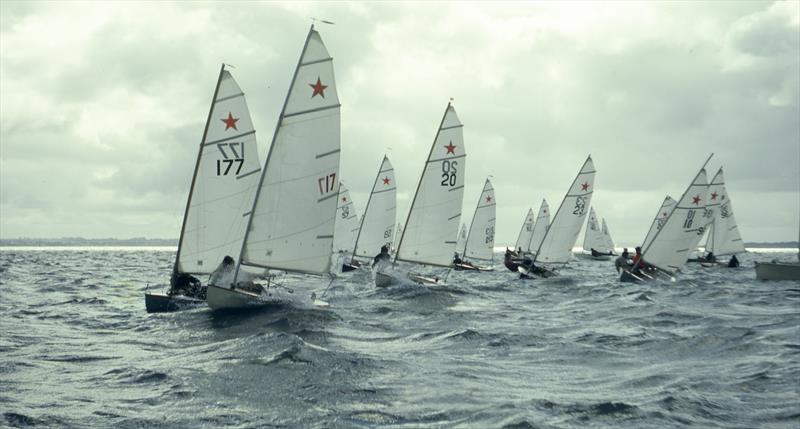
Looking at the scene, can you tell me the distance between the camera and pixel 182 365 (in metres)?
13.6

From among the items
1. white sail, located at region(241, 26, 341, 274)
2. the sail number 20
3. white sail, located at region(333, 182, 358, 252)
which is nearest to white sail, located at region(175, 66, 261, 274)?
white sail, located at region(241, 26, 341, 274)

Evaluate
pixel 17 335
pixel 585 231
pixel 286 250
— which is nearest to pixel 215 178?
pixel 286 250

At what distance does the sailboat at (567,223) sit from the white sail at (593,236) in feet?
168

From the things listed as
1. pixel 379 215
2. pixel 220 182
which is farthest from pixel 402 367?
pixel 379 215

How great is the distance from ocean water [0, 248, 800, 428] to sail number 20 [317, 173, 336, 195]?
381 centimetres

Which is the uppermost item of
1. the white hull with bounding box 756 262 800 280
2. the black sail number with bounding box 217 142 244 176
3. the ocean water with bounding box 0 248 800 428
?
the black sail number with bounding box 217 142 244 176

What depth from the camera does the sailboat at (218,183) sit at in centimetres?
2483

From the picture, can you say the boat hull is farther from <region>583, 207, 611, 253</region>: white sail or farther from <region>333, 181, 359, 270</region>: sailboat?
<region>583, 207, 611, 253</region>: white sail

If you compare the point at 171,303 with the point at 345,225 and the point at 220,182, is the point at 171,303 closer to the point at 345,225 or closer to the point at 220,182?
the point at 220,182

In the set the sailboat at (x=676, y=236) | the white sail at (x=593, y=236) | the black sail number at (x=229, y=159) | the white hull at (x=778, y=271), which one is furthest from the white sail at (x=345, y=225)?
the white sail at (x=593, y=236)

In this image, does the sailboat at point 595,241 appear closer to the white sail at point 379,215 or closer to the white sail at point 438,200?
the white sail at point 379,215

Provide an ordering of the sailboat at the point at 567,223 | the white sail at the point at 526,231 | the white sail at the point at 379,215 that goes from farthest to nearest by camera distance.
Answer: the white sail at the point at 526,231 < the white sail at the point at 379,215 < the sailboat at the point at 567,223

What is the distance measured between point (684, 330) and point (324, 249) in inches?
436

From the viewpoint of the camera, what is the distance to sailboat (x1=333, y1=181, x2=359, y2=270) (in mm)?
59688
